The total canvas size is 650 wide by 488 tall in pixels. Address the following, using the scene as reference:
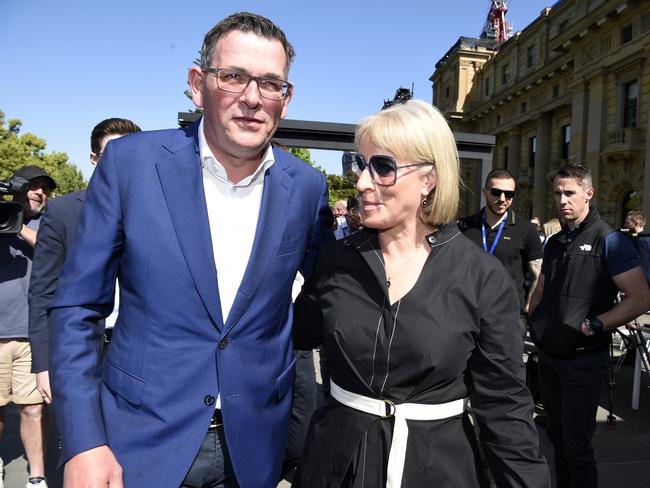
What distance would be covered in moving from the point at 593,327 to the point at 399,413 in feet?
7.39

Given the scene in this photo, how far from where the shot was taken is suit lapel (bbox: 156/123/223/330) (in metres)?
1.70

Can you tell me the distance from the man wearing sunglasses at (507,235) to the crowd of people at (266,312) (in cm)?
378

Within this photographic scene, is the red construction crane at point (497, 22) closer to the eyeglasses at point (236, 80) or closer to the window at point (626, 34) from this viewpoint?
the window at point (626, 34)

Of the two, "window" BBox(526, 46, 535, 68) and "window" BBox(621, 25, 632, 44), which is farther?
"window" BBox(526, 46, 535, 68)

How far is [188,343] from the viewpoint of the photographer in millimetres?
1712

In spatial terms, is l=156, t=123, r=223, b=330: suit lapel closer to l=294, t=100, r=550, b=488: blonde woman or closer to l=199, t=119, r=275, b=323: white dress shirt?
l=199, t=119, r=275, b=323: white dress shirt

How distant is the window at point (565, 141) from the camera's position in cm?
2931

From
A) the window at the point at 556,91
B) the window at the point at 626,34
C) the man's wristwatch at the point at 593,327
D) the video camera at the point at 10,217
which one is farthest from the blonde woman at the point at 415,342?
the window at the point at 556,91

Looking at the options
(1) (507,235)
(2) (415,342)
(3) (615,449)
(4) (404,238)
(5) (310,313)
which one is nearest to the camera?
(2) (415,342)

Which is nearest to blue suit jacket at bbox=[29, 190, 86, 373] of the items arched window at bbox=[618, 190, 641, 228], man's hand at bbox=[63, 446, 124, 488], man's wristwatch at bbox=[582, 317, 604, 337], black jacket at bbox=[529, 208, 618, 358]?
man's hand at bbox=[63, 446, 124, 488]

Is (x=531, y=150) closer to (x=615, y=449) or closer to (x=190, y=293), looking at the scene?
(x=615, y=449)

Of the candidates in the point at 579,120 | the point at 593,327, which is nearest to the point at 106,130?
the point at 593,327

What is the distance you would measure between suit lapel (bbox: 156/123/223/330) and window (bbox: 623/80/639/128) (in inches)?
1009

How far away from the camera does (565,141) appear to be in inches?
1164
